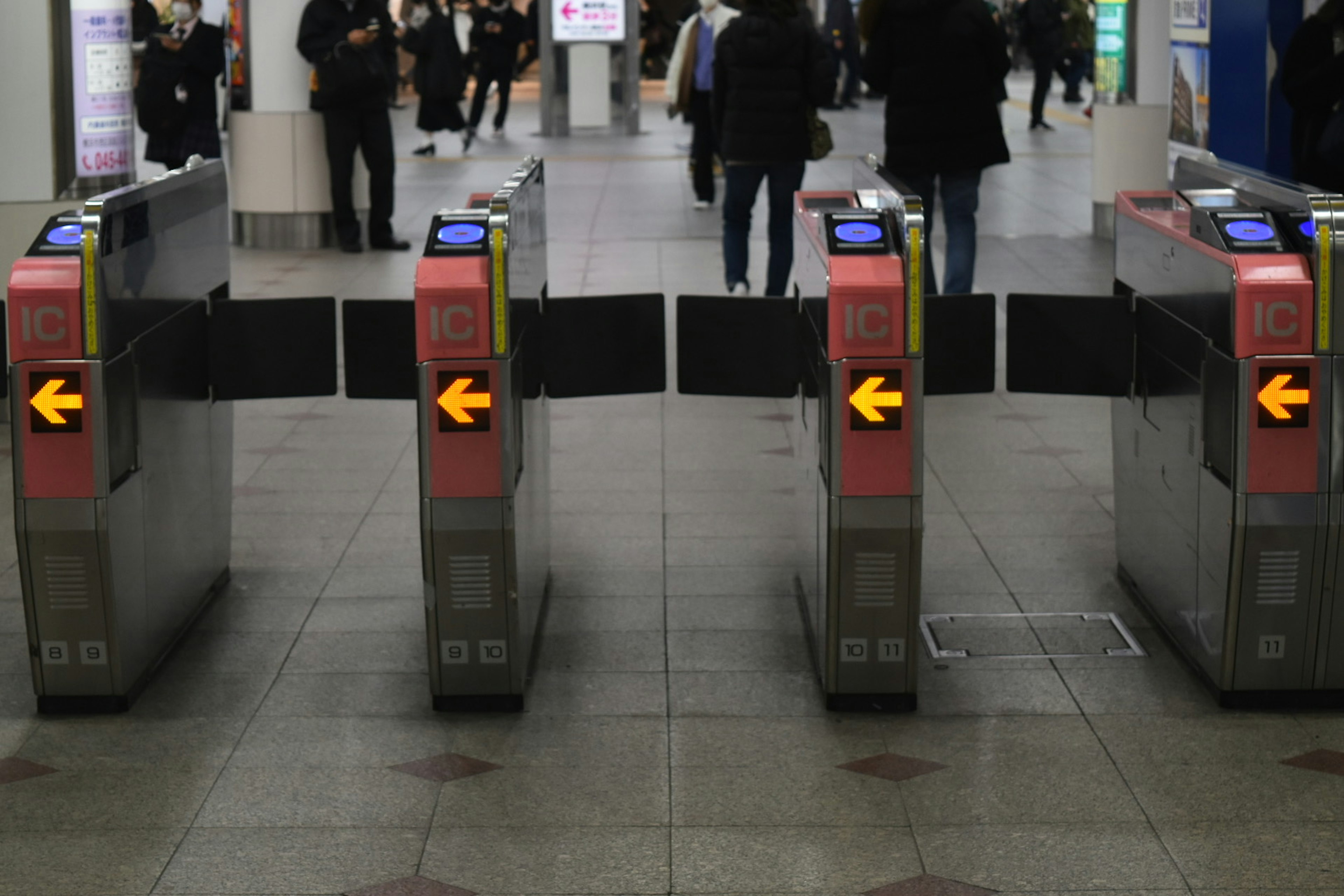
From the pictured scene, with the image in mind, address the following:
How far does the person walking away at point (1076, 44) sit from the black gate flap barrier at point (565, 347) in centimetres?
2081

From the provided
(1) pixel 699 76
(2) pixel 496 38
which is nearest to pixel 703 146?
(1) pixel 699 76

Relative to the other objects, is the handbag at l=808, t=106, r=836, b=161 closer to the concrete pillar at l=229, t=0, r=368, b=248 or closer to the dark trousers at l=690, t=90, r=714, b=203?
the dark trousers at l=690, t=90, r=714, b=203

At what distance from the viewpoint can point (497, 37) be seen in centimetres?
2092

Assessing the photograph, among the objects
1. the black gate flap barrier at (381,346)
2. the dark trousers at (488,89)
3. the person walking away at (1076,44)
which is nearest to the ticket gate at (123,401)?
the black gate flap barrier at (381,346)

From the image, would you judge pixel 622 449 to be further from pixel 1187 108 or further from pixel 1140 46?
pixel 1140 46

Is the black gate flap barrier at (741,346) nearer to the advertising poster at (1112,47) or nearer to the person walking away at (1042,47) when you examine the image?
the advertising poster at (1112,47)

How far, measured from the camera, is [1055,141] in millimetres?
19844

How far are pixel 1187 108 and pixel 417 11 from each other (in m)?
18.9

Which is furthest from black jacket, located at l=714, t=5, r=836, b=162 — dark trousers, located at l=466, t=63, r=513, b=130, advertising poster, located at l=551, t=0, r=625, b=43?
advertising poster, located at l=551, t=0, r=625, b=43

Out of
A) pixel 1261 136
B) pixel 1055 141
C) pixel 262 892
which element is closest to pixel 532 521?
pixel 262 892

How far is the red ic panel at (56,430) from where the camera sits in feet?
12.9

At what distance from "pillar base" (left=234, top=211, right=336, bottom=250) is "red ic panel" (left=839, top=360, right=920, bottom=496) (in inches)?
336

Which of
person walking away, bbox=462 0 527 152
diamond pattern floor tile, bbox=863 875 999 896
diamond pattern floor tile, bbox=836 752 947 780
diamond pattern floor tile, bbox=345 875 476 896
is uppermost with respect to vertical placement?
person walking away, bbox=462 0 527 152

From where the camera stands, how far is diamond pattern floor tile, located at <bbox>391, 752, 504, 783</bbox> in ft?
12.5
